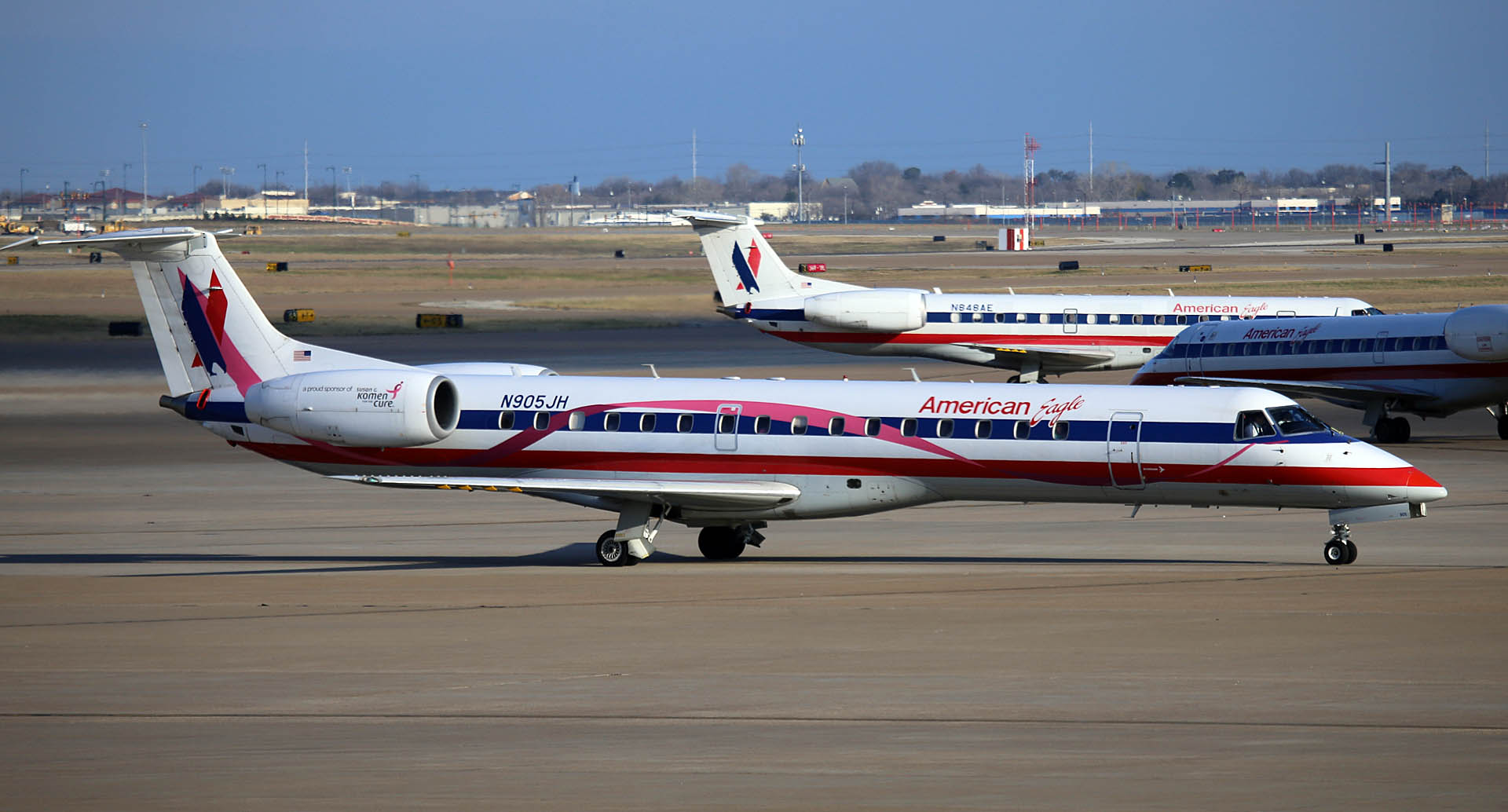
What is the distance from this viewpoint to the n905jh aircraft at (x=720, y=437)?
25.3 meters

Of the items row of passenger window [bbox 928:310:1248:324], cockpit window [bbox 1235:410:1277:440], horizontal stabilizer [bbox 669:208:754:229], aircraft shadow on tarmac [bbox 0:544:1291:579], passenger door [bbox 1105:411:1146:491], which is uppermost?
horizontal stabilizer [bbox 669:208:754:229]

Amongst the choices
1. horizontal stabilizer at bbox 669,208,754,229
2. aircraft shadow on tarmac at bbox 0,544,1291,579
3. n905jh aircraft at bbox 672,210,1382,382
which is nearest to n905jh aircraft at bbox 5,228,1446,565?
aircraft shadow on tarmac at bbox 0,544,1291,579

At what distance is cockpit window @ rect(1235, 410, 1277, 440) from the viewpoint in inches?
990

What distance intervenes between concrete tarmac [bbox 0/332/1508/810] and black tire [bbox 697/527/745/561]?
428mm

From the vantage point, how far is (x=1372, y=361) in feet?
141

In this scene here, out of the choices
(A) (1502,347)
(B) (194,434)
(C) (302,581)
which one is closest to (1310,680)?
(C) (302,581)

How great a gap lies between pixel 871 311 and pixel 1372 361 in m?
17.5

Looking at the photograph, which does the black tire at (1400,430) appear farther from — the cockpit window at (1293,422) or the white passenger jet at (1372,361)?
the cockpit window at (1293,422)

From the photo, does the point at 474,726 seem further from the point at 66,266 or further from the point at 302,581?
the point at 66,266

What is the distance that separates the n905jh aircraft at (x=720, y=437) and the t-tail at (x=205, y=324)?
0.03 metres

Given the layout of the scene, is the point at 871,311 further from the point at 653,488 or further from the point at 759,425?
the point at 653,488

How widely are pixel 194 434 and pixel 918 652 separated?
109 feet

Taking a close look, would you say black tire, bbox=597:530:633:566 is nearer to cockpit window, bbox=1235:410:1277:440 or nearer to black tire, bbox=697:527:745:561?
black tire, bbox=697:527:745:561

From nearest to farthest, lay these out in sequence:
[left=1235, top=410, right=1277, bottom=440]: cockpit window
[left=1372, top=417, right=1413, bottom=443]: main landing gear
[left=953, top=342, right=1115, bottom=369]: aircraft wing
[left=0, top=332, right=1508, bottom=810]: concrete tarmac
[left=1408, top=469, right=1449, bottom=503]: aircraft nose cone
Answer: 1. [left=0, top=332, right=1508, bottom=810]: concrete tarmac
2. [left=1408, top=469, right=1449, bottom=503]: aircraft nose cone
3. [left=1235, top=410, right=1277, bottom=440]: cockpit window
4. [left=1372, top=417, right=1413, bottom=443]: main landing gear
5. [left=953, top=342, right=1115, bottom=369]: aircraft wing
